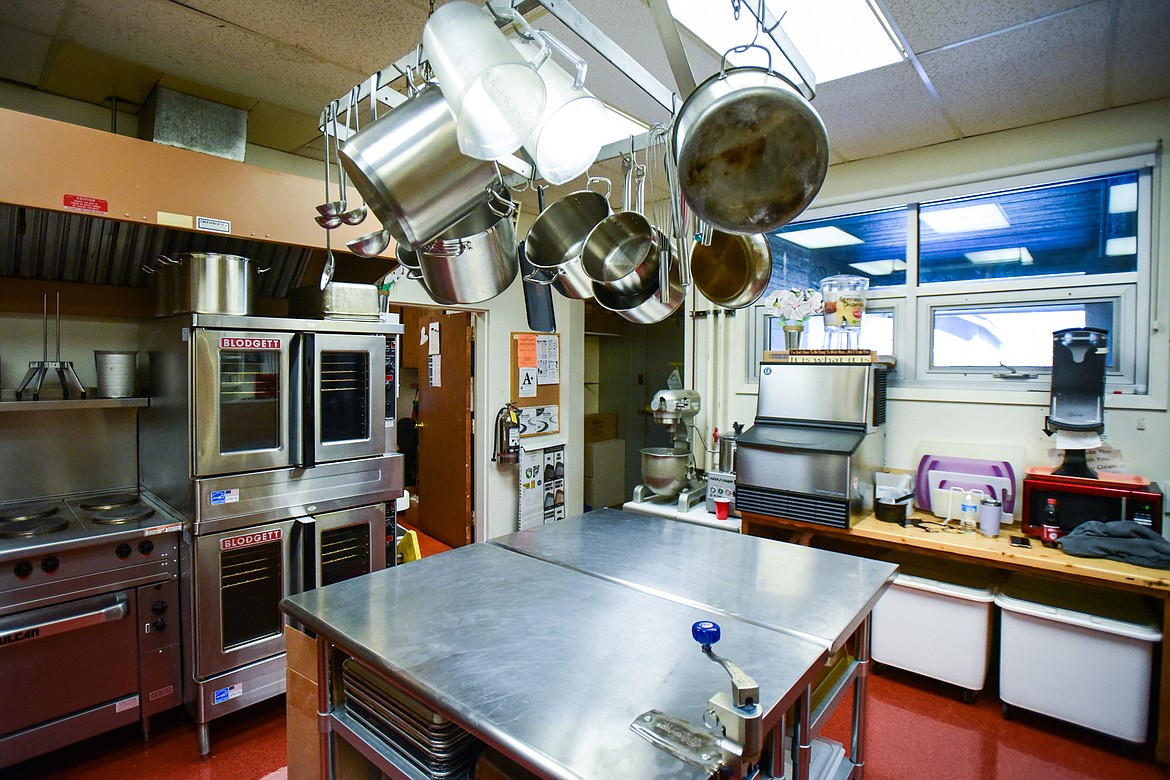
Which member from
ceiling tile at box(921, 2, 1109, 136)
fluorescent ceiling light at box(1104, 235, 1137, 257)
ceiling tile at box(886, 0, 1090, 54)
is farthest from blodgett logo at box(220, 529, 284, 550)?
fluorescent ceiling light at box(1104, 235, 1137, 257)

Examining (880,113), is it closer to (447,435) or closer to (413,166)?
(413,166)

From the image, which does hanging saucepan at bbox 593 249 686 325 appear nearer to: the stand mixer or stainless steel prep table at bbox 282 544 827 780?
stainless steel prep table at bbox 282 544 827 780

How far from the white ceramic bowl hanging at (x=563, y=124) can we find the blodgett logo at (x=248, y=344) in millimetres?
1721

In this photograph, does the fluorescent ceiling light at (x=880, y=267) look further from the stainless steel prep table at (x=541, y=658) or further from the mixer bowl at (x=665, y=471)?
the stainless steel prep table at (x=541, y=658)

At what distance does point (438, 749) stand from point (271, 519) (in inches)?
60.9

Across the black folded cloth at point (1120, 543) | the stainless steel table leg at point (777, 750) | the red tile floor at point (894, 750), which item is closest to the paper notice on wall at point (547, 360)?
the red tile floor at point (894, 750)

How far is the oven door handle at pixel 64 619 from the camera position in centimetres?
193

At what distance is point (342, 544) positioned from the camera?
2.70 meters

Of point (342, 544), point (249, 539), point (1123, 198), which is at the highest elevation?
point (1123, 198)

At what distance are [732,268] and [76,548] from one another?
8.12 ft

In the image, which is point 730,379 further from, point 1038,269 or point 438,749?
point 438,749

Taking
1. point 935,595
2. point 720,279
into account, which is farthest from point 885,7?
point 935,595

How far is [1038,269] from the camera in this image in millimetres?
2902

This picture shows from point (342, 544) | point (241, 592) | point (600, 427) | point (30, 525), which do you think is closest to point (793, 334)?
point (342, 544)
